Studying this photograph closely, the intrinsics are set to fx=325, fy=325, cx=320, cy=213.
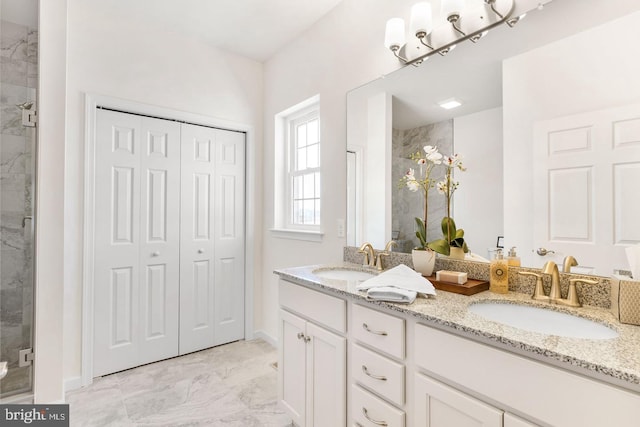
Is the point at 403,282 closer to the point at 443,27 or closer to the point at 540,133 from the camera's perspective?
the point at 540,133

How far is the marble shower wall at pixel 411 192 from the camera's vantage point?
1.69m

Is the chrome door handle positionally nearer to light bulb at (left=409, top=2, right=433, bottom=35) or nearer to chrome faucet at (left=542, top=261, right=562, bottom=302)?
light bulb at (left=409, top=2, right=433, bottom=35)

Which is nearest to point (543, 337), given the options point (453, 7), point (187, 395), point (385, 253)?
point (385, 253)

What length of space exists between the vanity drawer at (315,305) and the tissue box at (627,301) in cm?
94

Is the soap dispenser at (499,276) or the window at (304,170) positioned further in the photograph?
the window at (304,170)

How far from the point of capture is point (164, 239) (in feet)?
8.86

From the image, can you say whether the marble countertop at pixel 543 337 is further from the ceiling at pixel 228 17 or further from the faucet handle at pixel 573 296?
the ceiling at pixel 228 17

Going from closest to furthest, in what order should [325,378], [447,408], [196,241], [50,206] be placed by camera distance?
1. [447,408]
2. [325,378]
3. [50,206]
4. [196,241]

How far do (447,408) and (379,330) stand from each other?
0.34 metres

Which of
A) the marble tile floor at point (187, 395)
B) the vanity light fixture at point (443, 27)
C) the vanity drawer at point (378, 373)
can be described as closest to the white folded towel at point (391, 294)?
the vanity drawer at point (378, 373)

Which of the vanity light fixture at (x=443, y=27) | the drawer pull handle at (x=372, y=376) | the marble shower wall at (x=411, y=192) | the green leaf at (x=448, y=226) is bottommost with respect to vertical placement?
the drawer pull handle at (x=372, y=376)

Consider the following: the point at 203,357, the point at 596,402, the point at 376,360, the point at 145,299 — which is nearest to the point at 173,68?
the point at 145,299

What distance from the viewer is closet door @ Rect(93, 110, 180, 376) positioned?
2418 mm

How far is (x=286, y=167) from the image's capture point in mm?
3100
